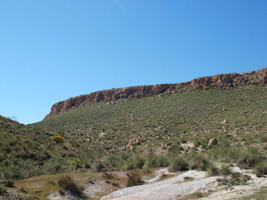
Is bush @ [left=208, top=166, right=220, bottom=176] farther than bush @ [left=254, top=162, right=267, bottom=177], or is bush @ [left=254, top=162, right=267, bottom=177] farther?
bush @ [left=208, top=166, right=220, bottom=176]

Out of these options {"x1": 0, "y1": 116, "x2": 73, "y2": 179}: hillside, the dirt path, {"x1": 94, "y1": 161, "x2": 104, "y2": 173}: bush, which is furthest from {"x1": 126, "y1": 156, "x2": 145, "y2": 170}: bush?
the dirt path

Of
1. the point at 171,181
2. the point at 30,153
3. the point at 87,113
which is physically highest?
the point at 87,113

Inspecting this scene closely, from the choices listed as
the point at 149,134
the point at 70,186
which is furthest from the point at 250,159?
the point at 149,134

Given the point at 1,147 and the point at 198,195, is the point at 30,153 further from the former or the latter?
the point at 198,195

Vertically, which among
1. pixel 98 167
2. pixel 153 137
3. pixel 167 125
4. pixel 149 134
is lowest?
pixel 98 167

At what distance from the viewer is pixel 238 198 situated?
24.1 feet

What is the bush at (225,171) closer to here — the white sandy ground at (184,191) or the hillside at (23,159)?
the white sandy ground at (184,191)

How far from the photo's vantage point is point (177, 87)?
62125 millimetres

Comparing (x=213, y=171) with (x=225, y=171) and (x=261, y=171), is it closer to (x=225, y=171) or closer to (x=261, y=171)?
(x=225, y=171)

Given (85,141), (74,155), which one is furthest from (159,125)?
(74,155)

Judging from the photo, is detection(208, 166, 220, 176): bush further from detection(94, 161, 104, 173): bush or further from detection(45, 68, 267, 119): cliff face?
detection(45, 68, 267, 119): cliff face

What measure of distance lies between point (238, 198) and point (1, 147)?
16689 mm

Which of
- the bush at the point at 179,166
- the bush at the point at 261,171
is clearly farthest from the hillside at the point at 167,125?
the bush at the point at 261,171

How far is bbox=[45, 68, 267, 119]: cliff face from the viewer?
54.5 meters
